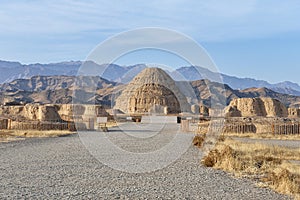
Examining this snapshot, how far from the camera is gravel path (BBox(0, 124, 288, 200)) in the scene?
401 inches

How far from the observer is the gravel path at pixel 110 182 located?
10.2m

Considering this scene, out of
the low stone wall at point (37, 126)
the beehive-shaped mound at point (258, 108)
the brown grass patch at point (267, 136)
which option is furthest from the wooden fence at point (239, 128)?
the beehive-shaped mound at point (258, 108)

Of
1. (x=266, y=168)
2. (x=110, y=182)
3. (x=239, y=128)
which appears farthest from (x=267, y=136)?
(x=110, y=182)

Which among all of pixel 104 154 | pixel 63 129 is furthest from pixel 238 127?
pixel 104 154

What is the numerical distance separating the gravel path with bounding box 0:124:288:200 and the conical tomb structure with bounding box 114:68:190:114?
244 ft

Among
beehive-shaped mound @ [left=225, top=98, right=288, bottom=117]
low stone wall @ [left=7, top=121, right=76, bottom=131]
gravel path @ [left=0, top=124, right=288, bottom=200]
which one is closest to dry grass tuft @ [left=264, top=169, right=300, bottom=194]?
gravel path @ [left=0, top=124, right=288, bottom=200]

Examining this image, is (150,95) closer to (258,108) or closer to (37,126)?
(258,108)

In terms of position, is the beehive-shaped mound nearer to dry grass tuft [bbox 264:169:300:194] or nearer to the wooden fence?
the wooden fence

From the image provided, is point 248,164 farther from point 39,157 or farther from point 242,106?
point 242,106

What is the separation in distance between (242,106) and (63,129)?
44043 millimetres

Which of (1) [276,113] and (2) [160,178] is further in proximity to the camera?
(1) [276,113]

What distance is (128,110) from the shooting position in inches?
3814

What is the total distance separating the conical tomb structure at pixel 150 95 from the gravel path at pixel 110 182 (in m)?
74.4

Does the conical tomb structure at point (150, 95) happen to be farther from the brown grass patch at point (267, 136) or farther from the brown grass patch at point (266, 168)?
the brown grass patch at point (266, 168)
